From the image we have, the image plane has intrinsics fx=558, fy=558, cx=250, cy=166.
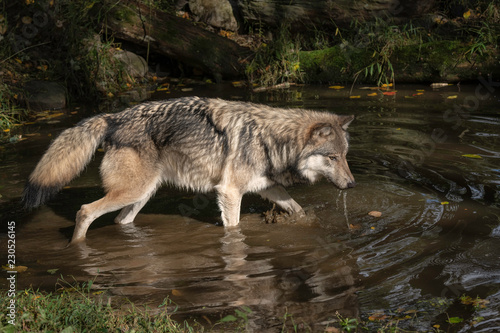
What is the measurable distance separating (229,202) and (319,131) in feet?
3.95

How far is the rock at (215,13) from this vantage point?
15195 mm

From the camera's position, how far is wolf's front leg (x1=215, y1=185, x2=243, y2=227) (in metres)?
5.88

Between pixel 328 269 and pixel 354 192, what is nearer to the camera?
pixel 328 269

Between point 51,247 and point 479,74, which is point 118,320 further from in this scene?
point 479,74

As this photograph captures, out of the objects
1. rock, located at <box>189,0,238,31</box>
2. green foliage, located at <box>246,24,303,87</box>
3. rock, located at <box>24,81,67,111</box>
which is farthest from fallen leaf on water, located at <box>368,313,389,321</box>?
rock, located at <box>189,0,238,31</box>

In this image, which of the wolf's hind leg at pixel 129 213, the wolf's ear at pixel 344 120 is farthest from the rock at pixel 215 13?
the wolf's ear at pixel 344 120

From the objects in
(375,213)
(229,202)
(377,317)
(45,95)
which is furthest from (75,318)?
(45,95)

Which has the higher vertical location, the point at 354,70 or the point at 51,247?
the point at 354,70

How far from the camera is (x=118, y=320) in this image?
3.81 metres

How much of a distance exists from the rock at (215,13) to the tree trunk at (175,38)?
2.06m

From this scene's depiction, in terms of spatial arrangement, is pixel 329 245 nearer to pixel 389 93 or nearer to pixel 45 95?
pixel 389 93

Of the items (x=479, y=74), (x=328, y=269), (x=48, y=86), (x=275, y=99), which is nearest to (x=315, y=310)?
(x=328, y=269)

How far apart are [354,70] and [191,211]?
669 centimetres

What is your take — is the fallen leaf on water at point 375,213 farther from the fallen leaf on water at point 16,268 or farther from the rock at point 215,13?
the rock at point 215,13
